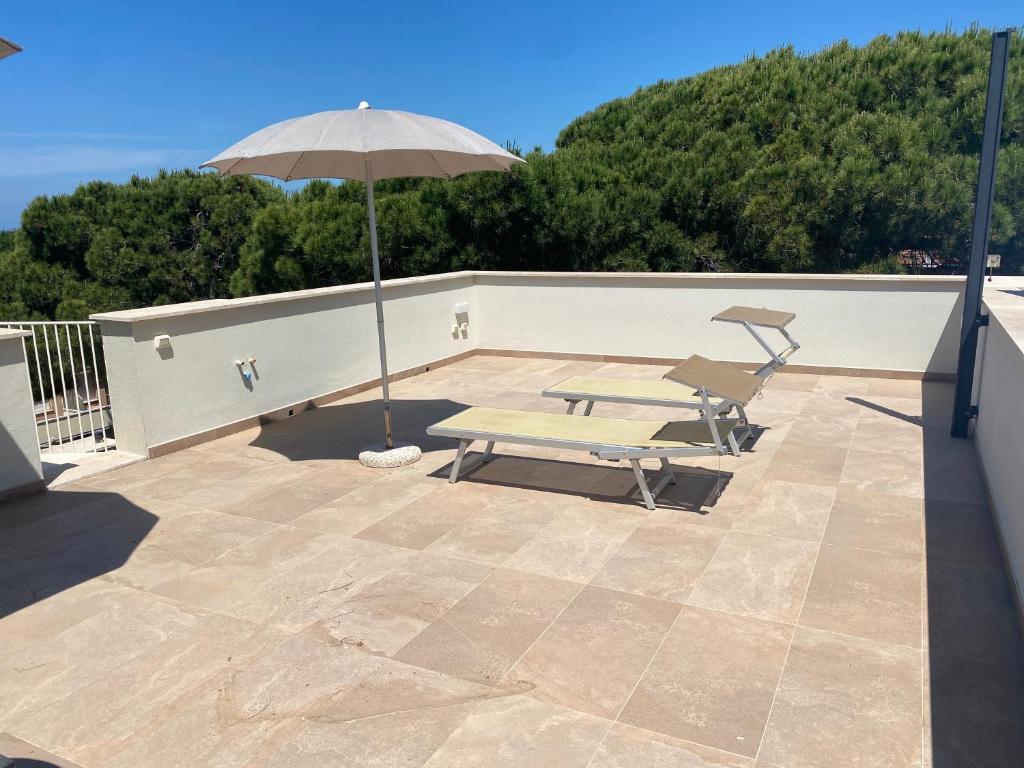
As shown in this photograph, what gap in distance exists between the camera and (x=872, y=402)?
794 centimetres

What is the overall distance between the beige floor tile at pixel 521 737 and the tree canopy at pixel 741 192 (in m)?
10.9

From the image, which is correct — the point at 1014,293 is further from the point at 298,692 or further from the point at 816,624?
the point at 298,692

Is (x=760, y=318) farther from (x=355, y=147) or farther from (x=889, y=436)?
(x=355, y=147)

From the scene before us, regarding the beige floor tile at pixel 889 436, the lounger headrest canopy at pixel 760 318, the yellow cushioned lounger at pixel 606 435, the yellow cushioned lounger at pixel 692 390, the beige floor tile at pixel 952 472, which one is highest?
the lounger headrest canopy at pixel 760 318

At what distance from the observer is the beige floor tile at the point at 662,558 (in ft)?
13.0

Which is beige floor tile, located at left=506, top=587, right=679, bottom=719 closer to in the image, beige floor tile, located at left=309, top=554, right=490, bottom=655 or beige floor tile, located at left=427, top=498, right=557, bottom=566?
beige floor tile, located at left=309, top=554, right=490, bottom=655

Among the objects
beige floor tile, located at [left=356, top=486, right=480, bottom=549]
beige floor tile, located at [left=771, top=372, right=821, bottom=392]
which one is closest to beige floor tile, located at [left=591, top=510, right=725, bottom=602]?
beige floor tile, located at [left=356, top=486, right=480, bottom=549]

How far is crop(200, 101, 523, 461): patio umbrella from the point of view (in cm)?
495

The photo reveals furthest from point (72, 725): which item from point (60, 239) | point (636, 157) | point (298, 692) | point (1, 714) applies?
point (60, 239)

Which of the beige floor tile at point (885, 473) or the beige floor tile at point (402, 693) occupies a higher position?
the beige floor tile at point (402, 693)

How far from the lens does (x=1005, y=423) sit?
183 inches

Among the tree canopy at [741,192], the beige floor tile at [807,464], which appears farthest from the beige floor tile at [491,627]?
the tree canopy at [741,192]

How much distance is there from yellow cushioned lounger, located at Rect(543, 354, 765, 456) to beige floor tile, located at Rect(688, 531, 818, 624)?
891 mm

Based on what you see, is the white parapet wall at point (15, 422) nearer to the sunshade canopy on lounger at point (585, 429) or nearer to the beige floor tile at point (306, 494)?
the beige floor tile at point (306, 494)
